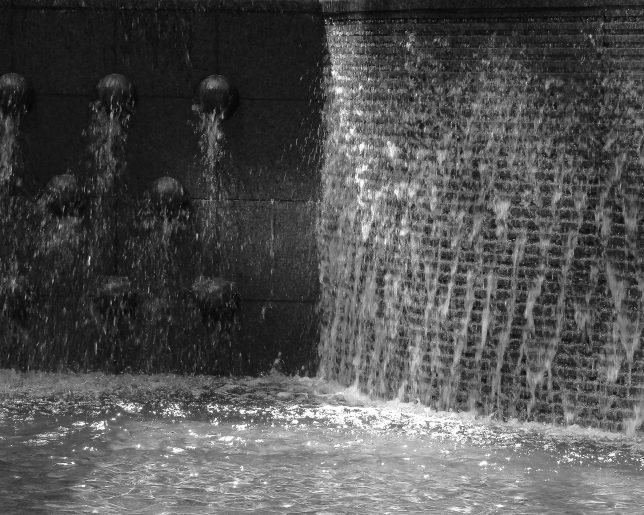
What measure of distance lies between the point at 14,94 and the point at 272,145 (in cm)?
155

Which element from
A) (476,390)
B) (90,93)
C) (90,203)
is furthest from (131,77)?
(476,390)

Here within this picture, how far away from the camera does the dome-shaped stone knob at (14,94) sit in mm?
8109

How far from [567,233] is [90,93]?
3036 mm

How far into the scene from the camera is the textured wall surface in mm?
6871

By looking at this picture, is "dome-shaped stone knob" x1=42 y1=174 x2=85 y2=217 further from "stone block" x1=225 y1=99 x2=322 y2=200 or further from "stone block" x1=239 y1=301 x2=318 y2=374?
"stone block" x1=239 y1=301 x2=318 y2=374

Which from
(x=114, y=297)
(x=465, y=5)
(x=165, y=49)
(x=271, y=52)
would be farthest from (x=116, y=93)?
(x=465, y=5)

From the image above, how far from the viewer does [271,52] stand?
27.1 ft

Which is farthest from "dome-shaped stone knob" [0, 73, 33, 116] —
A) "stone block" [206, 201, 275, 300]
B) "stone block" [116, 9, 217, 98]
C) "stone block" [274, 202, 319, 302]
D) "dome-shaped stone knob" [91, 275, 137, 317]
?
"stone block" [274, 202, 319, 302]

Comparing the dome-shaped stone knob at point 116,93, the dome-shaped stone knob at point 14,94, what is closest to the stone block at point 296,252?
the dome-shaped stone knob at point 116,93

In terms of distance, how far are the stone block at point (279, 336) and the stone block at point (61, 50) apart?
1.67m

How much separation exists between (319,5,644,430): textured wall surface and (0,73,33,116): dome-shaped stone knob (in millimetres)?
1995

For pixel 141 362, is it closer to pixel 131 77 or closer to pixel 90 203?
pixel 90 203

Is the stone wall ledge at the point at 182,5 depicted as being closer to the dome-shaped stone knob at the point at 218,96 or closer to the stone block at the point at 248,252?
the dome-shaped stone knob at the point at 218,96

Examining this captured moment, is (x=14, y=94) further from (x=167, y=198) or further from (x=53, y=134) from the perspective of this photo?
(x=167, y=198)
